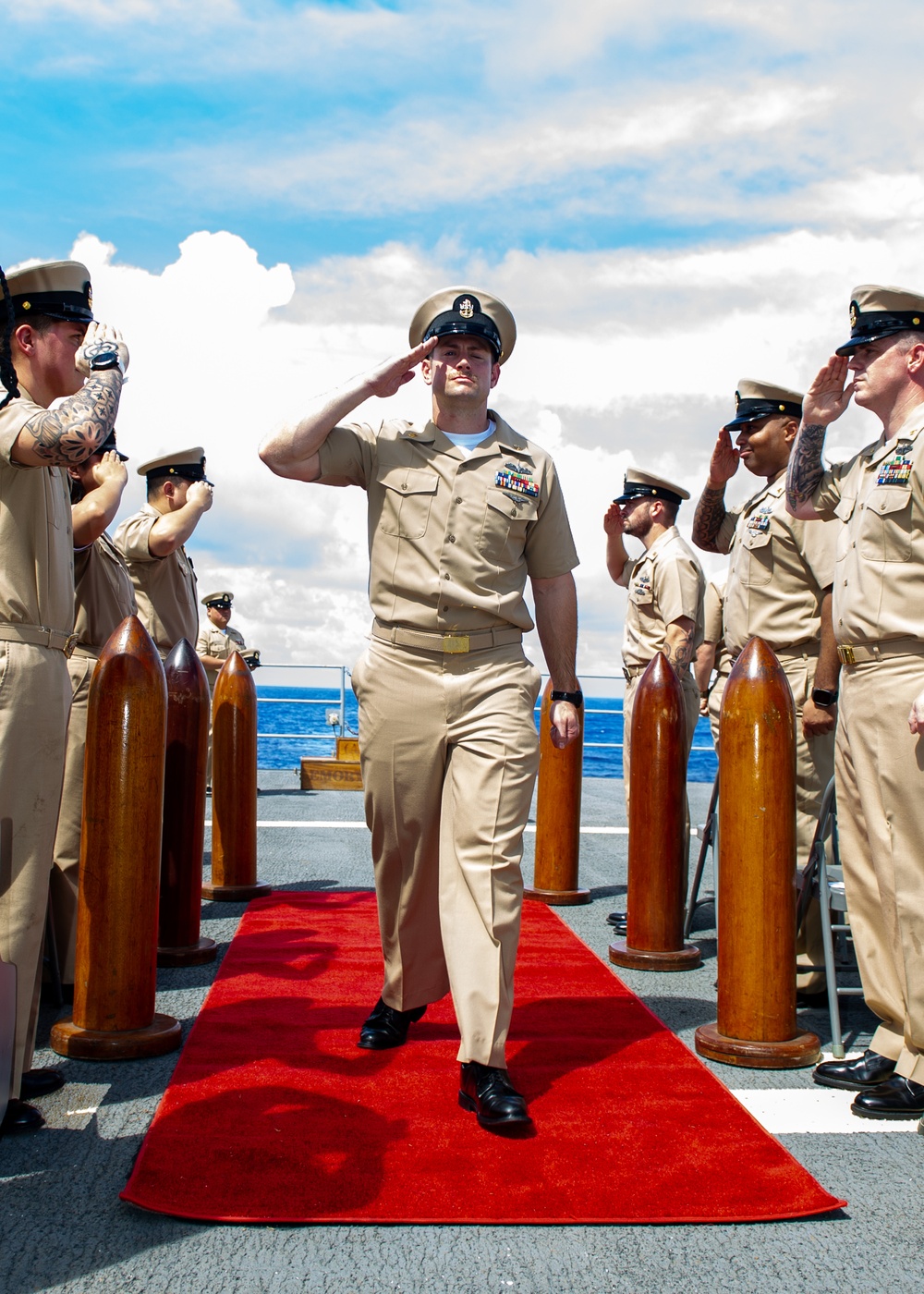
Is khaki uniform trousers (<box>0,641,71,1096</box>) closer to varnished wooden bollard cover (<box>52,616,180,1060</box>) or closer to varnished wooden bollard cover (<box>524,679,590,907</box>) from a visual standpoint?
varnished wooden bollard cover (<box>52,616,180,1060</box>)

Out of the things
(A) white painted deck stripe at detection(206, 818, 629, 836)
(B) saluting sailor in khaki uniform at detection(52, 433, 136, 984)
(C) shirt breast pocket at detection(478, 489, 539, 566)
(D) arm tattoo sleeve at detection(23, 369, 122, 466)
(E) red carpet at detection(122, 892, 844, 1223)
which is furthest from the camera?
(A) white painted deck stripe at detection(206, 818, 629, 836)

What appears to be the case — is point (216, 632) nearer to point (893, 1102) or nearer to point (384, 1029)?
point (384, 1029)

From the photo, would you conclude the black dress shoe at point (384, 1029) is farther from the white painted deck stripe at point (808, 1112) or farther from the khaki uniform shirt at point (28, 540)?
the khaki uniform shirt at point (28, 540)

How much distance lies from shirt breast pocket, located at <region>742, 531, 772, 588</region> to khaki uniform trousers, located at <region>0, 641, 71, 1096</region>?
9.94ft

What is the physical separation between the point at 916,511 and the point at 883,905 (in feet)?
4.08

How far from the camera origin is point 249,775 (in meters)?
6.82

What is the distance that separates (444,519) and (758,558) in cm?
190

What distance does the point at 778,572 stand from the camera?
16.6ft

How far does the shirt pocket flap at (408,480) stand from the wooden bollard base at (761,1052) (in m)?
2.11

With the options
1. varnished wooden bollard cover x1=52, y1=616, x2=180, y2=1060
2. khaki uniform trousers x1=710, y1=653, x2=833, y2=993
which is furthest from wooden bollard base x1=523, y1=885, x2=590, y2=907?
varnished wooden bollard cover x1=52, y1=616, x2=180, y2=1060

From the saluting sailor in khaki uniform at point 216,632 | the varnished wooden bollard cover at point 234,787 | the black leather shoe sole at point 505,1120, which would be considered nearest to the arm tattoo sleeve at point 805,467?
the black leather shoe sole at point 505,1120

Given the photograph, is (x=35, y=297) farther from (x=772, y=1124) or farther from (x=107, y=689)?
(x=772, y=1124)

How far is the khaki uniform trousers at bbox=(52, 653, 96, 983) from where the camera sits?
4.68 m

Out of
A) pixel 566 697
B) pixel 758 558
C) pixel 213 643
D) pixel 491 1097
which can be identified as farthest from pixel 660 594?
pixel 213 643
